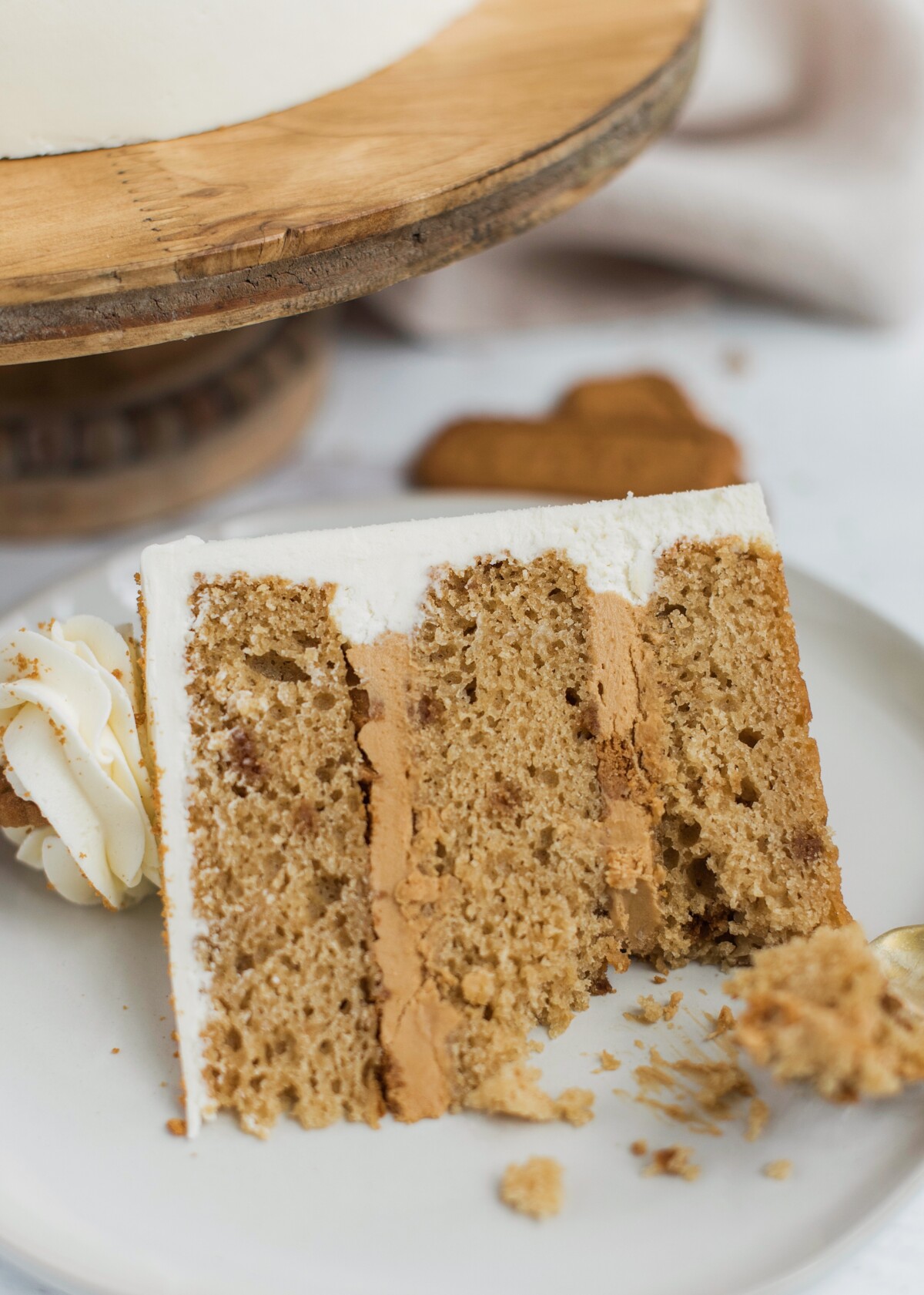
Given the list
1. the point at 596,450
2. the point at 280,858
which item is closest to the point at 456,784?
the point at 280,858

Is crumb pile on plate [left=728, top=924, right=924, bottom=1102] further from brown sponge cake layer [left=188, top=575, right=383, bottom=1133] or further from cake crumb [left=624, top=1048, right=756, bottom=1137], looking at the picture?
brown sponge cake layer [left=188, top=575, right=383, bottom=1133]

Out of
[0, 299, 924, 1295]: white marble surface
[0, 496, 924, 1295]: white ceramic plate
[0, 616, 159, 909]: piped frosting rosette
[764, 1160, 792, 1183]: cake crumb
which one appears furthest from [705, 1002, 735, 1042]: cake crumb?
[0, 299, 924, 1295]: white marble surface

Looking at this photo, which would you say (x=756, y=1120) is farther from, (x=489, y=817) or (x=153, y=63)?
(x=153, y=63)

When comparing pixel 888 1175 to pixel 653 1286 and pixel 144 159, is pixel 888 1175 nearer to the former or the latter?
pixel 653 1286

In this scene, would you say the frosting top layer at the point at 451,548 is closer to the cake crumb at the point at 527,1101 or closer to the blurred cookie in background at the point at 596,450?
the cake crumb at the point at 527,1101

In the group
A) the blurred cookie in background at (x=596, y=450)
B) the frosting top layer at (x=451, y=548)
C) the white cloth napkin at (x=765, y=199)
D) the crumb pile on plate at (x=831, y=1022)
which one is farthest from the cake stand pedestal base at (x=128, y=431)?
the crumb pile on plate at (x=831, y=1022)

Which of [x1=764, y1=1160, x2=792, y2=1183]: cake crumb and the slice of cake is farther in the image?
the slice of cake
